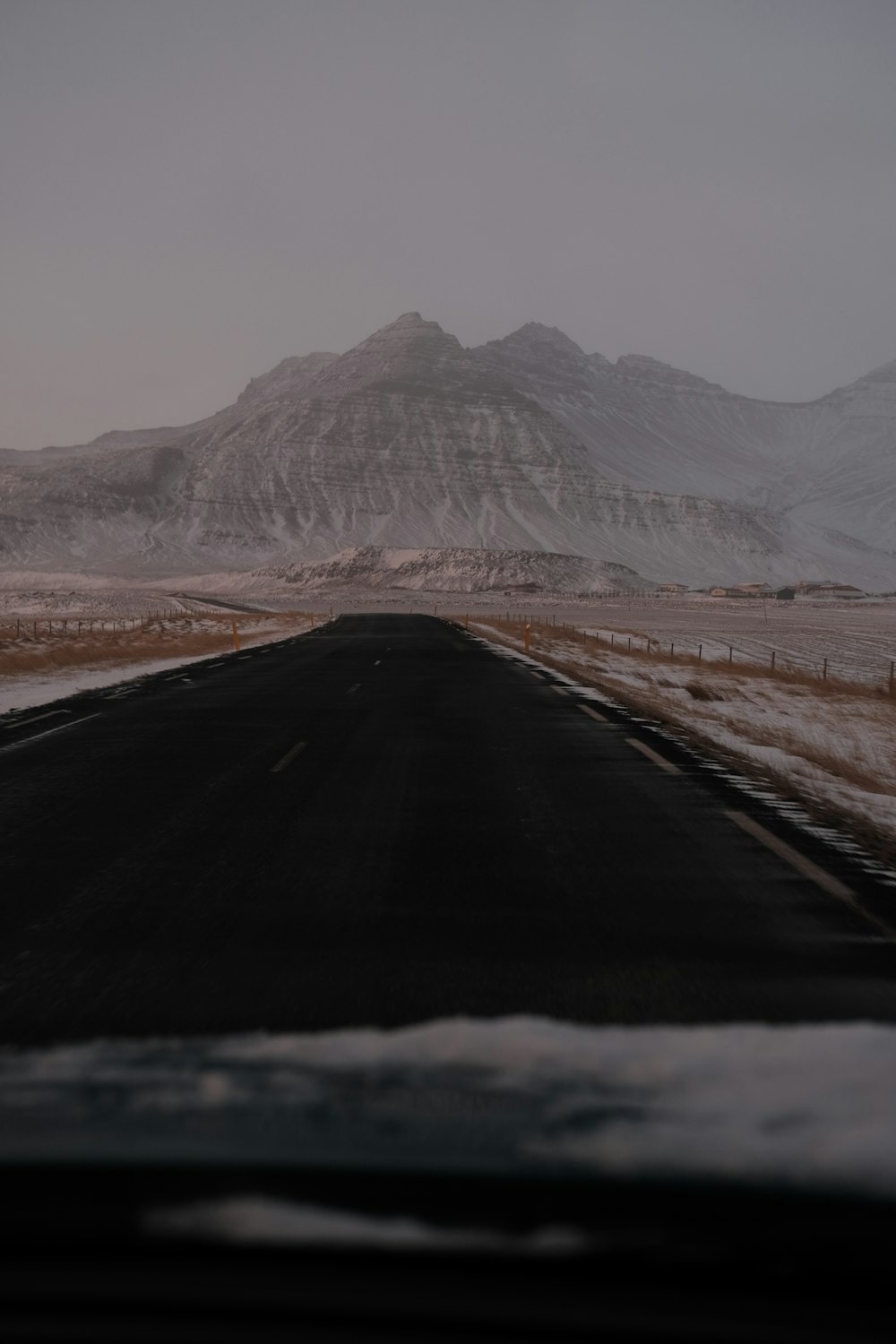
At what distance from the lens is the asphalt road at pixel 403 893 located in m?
4.37

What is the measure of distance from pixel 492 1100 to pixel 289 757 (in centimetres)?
807

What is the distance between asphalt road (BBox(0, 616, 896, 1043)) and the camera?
4371mm

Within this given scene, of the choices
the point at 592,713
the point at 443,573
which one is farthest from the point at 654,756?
the point at 443,573

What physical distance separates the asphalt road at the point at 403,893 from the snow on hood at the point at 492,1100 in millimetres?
278

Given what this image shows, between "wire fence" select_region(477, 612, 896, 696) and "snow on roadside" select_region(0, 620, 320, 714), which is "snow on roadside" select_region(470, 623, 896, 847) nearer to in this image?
"wire fence" select_region(477, 612, 896, 696)

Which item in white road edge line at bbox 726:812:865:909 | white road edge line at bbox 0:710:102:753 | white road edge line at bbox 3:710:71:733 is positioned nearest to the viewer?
white road edge line at bbox 726:812:865:909

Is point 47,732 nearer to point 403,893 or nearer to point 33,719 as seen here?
point 33,719

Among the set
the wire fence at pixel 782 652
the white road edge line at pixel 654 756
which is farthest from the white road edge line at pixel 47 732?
the wire fence at pixel 782 652

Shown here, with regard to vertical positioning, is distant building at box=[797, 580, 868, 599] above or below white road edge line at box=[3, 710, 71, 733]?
above

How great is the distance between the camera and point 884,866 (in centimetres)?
666

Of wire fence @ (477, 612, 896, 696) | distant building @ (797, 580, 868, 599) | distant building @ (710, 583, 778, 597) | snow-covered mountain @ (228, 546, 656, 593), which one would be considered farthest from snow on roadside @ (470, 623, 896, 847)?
distant building @ (797, 580, 868, 599)

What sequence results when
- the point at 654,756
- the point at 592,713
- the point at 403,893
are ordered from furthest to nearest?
the point at 592,713
the point at 654,756
the point at 403,893

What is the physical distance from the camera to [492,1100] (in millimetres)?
3303

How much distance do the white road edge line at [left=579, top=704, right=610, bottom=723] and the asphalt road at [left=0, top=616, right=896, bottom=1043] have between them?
8.64ft
